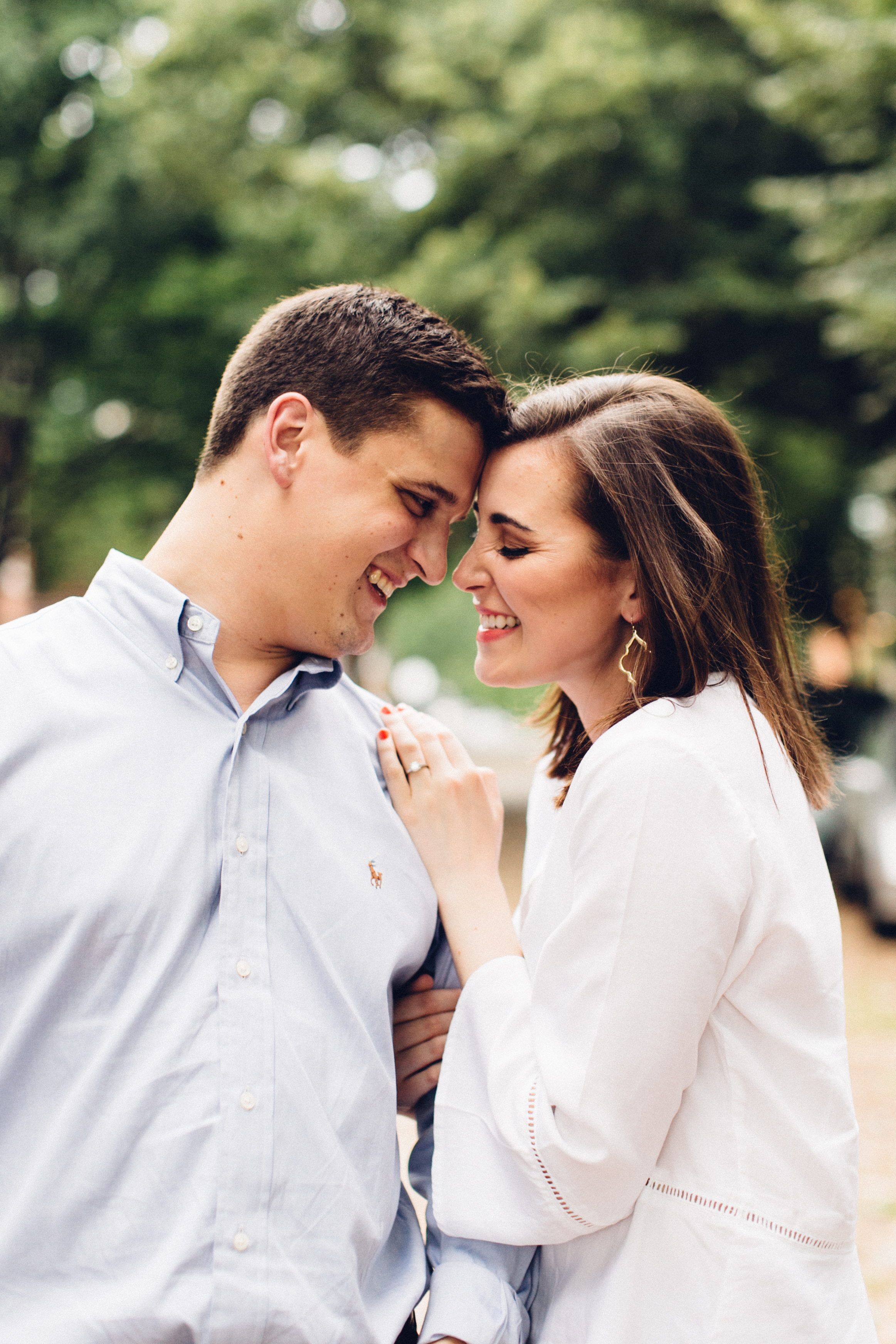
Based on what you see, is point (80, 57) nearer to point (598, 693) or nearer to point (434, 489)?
point (434, 489)

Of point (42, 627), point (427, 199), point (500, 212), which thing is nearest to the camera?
point (42, 627)

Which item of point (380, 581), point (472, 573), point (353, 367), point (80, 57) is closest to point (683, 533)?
point (472, 573)

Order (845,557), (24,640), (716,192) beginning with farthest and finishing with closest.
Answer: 1. (845,557)
2. (716,192)
3. (24,640)

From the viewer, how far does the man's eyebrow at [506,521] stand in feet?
7.91

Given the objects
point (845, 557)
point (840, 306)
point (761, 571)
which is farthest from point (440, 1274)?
point (845, 557)

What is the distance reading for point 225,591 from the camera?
7.51ft

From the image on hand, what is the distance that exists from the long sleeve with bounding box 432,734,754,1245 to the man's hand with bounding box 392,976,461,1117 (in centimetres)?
27

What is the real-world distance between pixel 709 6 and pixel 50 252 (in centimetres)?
809

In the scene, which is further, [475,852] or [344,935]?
[475,852]

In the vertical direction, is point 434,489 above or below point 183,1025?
above

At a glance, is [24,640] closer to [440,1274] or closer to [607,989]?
[607,989]

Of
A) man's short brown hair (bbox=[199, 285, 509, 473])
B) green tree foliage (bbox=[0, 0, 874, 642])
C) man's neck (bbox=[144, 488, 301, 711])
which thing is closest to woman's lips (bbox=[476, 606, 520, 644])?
man's short brown hair (bbox=[199, 285, 509, 473])

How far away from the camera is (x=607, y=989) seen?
74.2 inches

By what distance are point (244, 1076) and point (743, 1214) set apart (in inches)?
34.2
